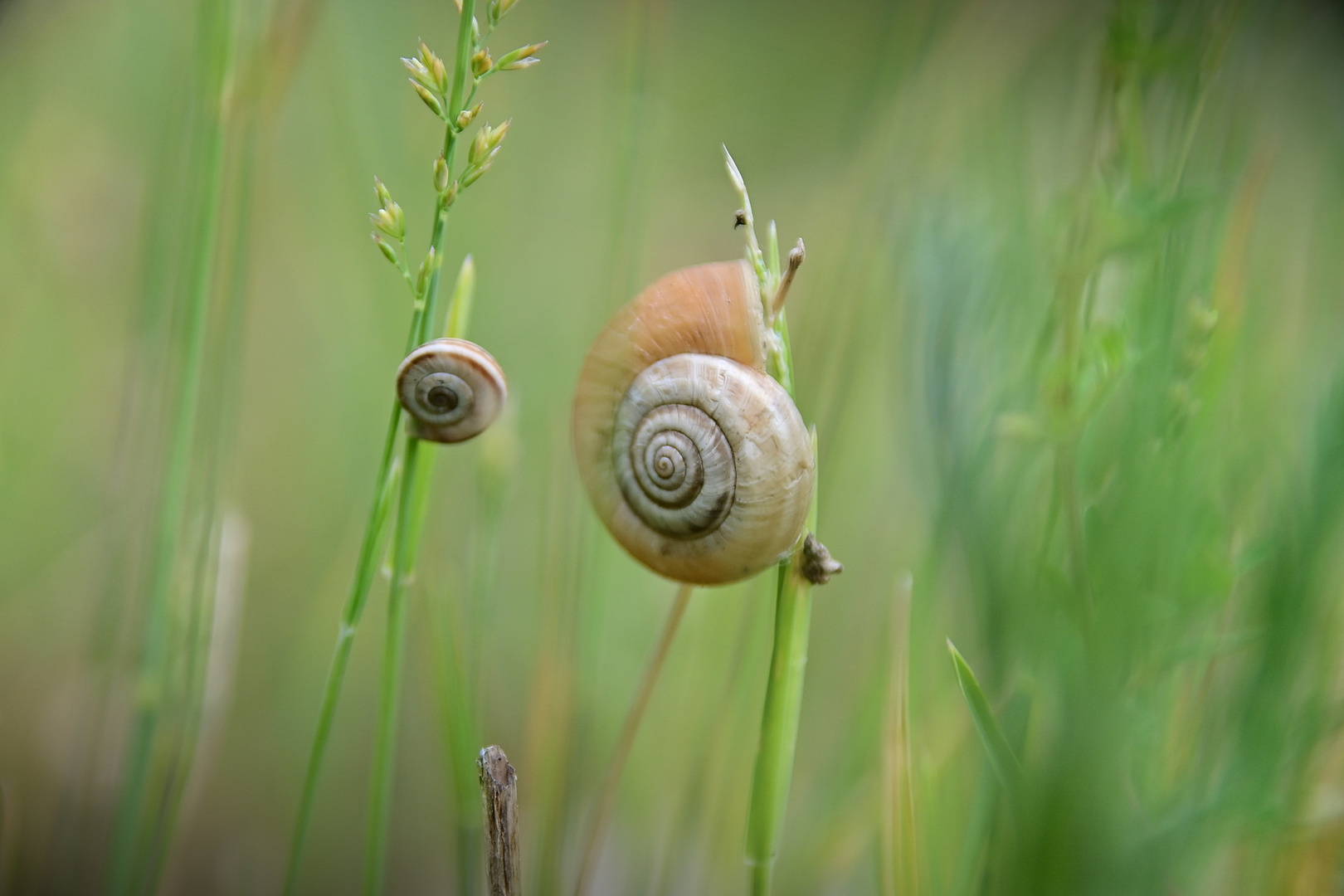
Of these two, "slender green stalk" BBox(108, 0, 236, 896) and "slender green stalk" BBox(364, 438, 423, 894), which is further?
"slender green stalk" BBox(108, 0, 236, 896)

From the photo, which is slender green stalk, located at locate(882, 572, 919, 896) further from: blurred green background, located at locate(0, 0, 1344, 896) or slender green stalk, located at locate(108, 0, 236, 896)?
slender green stalk, located at locate(108, 0, 236, 896)

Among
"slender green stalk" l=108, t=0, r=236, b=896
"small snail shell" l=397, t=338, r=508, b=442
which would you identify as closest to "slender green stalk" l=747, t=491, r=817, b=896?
"small snail shell" l=397, t=338, r=508, b=442

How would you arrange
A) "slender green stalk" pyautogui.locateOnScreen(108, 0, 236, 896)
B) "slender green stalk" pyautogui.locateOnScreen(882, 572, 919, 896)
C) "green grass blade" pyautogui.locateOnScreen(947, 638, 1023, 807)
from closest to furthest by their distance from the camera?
"green grass blade" pyautogui.locateOnScreen(947, 638, 1023, 807) → "slender green stalk" pyautogui.locateOnScreen(882, 572, 919, 896) → "slender green stalk" pyautogui.locateOnScreen(108, 0, 236, 896)

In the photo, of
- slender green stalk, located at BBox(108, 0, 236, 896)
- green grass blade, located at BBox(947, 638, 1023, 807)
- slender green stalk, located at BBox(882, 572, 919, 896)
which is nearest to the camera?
green grass blade, located at BBox(947, 638, 1023, 807)

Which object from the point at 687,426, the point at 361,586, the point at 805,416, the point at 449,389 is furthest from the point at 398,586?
the point at 805,416

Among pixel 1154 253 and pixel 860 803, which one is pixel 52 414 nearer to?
pixel 860 803

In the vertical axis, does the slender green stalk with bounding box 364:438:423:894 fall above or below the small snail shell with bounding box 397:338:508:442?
below

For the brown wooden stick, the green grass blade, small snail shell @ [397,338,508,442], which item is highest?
small snail shell @ [397,338,508,442]

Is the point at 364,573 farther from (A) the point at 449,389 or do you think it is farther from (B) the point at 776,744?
(B) the point at 776,744
